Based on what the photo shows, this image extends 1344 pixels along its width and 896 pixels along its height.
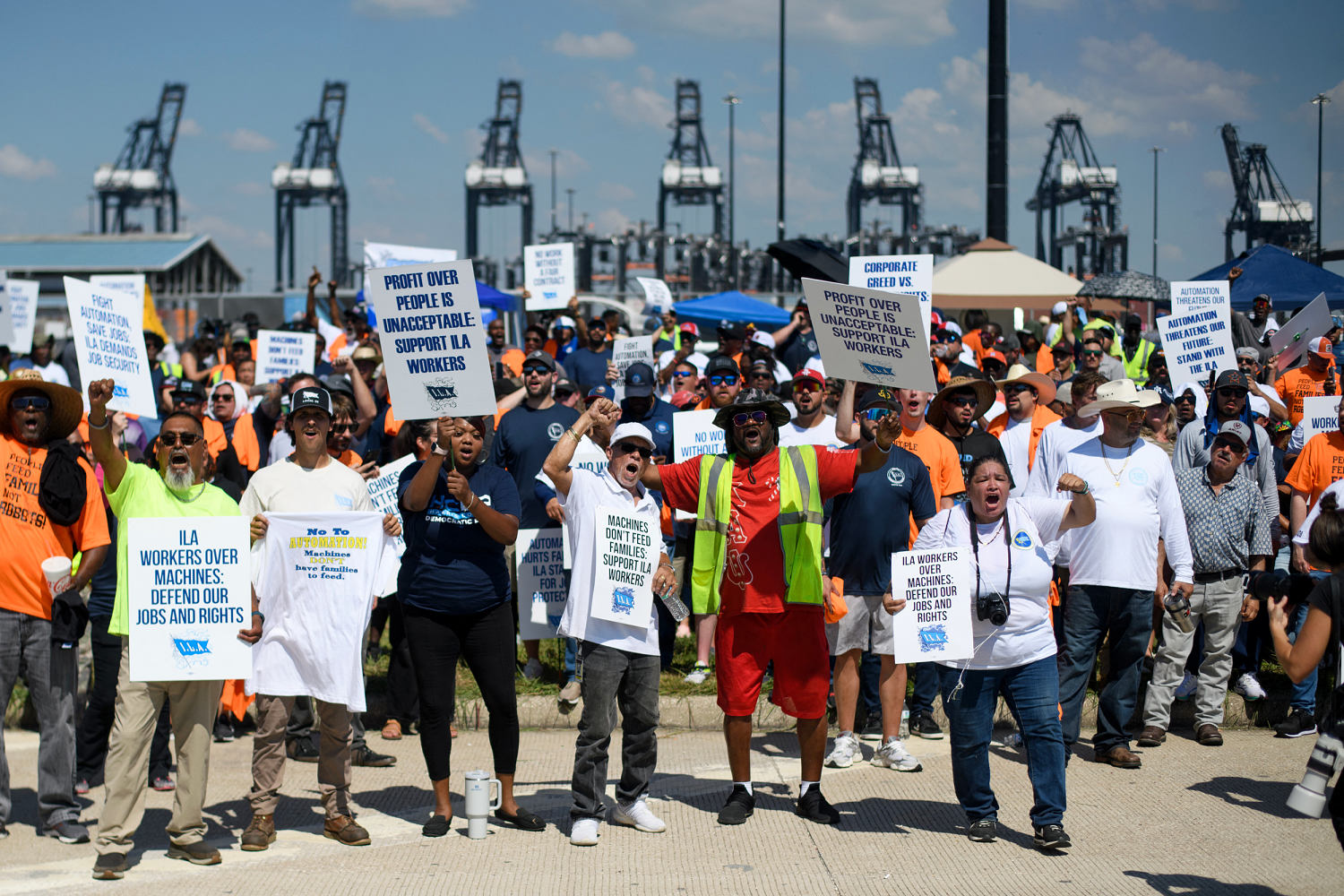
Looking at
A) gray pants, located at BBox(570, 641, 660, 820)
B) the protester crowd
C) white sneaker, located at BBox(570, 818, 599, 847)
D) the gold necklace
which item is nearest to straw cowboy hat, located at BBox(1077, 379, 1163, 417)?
the protester crowd

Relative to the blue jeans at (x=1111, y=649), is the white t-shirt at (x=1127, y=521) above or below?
above

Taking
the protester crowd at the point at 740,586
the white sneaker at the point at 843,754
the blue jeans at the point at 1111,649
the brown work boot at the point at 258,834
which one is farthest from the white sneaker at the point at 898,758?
the brown work boot at the point at 258,834

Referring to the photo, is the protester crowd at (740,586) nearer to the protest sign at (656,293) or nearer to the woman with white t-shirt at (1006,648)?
the woman with white t-shirt at (1006,648)

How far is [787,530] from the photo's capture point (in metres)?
6.12

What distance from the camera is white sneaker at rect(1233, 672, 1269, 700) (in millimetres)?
8031

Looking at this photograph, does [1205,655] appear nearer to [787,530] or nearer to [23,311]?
[787,530]

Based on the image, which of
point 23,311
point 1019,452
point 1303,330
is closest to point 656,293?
point 23,311

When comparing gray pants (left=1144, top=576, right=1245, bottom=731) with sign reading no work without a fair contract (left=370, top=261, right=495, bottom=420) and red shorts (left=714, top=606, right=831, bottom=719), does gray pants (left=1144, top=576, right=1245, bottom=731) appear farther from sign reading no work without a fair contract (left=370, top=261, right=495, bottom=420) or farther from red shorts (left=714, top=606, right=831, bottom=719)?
sign reading no work without a fair contract (left=370, top=261, right=495, bottom=420)

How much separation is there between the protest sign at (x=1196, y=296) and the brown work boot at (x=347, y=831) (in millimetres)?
7727

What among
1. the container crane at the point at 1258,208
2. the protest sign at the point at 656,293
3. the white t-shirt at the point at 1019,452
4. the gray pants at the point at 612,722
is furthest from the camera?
the container crane at the point at 1258,208

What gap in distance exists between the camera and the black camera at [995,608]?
570 cm

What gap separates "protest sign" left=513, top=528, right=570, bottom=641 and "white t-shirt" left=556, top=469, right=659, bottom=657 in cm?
94

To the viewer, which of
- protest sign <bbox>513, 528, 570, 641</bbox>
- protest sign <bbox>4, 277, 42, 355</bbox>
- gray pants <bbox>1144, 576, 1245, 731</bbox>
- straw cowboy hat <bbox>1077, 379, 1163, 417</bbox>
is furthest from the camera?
protest sign <bbox>4, 277, 42, 355</bbox>

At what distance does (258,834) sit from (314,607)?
1.12m
